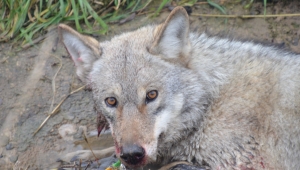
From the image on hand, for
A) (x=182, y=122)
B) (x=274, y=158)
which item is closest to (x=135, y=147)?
(x=182, y=122)

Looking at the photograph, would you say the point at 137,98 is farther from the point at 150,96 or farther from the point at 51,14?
the point at 51,14

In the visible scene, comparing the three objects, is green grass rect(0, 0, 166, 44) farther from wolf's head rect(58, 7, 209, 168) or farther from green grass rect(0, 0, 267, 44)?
wolf's head rect(58, 7, 209, 168)

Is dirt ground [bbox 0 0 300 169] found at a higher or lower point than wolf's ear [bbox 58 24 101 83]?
lower

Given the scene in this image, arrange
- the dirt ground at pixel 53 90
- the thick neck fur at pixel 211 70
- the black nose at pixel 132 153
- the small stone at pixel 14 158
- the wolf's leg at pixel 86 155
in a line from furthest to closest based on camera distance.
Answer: the dirt ground at pixel 53 90
the small stone at pixel 14 158
the wolf's leg at pixel 86 155
the thick neck fur at pixel 211 70
the black nose at pixel 132 153

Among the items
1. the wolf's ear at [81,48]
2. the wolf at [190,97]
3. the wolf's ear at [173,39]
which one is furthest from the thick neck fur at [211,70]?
the wolf's ear at [81,48]

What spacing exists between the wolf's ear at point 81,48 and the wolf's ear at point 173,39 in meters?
0.66

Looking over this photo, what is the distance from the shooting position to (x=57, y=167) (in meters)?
6.81

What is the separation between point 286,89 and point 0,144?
3.75 meters

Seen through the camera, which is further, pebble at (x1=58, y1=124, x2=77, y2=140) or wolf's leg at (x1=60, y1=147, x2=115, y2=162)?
pebble at (x1=58, y1=124, x2=77, y2=140)

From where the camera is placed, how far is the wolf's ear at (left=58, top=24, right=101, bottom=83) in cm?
572

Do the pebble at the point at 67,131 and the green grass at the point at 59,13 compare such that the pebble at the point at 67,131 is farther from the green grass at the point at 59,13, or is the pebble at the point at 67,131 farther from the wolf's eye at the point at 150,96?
the wolf's eye at the point at 150,96

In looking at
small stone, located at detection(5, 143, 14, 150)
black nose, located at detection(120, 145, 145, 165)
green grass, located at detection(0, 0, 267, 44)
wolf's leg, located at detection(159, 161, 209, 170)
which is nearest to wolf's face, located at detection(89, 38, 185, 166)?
black nose, located at detection(120, 145, 145, 165)

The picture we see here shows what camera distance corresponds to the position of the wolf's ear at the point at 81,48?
572 cm

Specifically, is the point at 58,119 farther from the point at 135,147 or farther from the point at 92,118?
the point at 135,147
